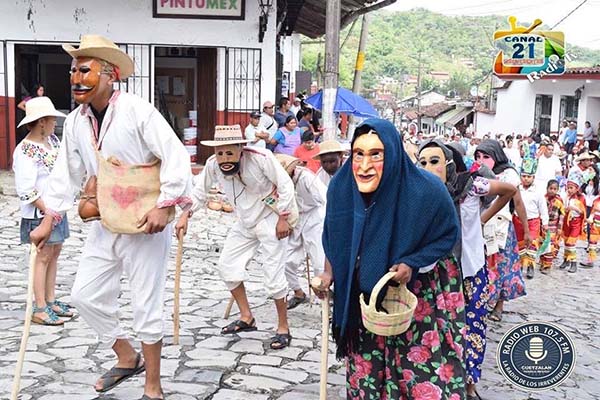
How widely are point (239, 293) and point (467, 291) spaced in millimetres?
1940

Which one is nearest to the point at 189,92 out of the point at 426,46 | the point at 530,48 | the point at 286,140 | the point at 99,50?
the point at 286,140

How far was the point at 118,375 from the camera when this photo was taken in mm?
5215

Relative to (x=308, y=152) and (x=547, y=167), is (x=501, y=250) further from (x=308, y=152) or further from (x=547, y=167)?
(x=547, y=167)

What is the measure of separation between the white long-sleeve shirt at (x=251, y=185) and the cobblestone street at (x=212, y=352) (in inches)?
40.4

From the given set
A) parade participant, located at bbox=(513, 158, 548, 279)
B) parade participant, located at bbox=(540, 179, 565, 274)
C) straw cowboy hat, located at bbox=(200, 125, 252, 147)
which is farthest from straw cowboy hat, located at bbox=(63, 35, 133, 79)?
parade participant, located at bbox=(540, 179, 565, 274)

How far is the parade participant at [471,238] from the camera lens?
5543 mm

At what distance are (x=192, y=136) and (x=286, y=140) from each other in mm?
2816

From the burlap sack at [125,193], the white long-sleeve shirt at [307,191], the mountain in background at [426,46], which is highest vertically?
the mountain in background at [426,46]

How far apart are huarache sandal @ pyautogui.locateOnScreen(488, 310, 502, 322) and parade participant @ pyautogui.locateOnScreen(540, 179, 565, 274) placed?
3670 millimetres

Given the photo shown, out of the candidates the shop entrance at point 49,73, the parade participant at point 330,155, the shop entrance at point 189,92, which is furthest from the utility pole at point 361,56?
the parade participant at point 330,155

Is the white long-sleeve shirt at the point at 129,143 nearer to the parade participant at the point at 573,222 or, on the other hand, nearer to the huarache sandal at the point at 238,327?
the huarache sandal at the point at 238,327

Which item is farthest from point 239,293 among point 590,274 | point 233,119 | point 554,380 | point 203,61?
point 203,61

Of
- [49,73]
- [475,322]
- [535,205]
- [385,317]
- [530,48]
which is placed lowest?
[475,322]

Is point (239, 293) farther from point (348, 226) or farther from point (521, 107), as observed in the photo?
point (521, 107)
